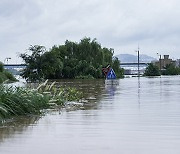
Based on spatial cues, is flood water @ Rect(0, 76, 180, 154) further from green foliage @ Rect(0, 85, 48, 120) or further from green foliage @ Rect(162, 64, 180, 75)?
green foliage @ Rect(162, 64, 180, 75)

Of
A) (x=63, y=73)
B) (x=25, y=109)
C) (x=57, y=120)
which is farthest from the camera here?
(x=63, y=73)

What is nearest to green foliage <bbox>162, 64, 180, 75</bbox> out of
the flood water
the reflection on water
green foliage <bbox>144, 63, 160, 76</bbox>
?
green foliage <bbox>144, 63, 160, 76</bbox>

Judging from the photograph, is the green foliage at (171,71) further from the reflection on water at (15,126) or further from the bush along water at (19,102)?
the reflection on water at (15,126)

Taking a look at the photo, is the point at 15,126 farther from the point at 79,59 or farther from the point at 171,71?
the point at 171,71

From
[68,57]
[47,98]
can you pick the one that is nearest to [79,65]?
[68,57]

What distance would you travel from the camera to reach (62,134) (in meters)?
8.92

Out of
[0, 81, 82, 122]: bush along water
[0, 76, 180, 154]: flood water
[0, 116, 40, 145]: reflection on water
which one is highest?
[0, 81, 82, 122]: bush along water

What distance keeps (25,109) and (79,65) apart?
5151 centimetres

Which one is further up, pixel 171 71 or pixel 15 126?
pixel 171 71

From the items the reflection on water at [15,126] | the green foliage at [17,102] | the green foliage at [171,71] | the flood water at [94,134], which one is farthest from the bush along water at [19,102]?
the green foliage at [171,71]

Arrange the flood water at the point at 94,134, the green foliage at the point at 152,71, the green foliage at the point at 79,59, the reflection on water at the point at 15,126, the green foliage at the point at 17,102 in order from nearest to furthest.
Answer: the flood water at the point at 94,134, the reflection on water at the point at 15,126, the green foliage at the point at 17,102, the green foliage at the point at 79,59, the green foliage at the point at 152,71

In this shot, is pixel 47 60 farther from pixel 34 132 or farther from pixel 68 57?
pixel 34 132

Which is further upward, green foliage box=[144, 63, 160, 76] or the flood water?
green foliage box=[144, 63, 160, 76]

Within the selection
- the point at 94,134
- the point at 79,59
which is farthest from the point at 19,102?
Answer: the point at 79,59
